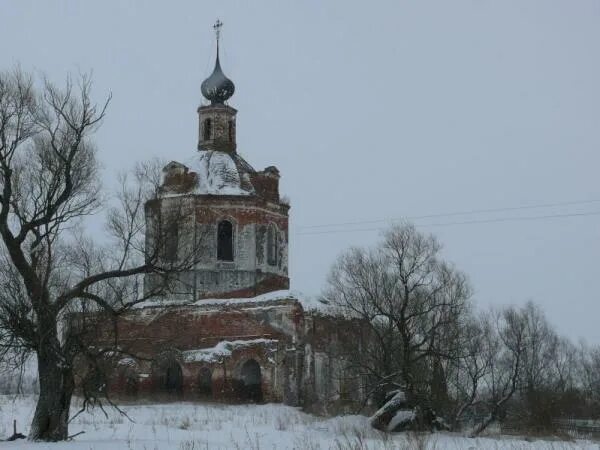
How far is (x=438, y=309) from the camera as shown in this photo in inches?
1174

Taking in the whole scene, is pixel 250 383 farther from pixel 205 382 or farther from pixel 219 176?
pixel 219 176

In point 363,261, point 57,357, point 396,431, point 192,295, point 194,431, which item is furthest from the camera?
point 192,295

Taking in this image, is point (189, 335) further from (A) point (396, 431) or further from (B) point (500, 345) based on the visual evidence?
(B) point (500, 345)

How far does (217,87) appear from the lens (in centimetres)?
3856

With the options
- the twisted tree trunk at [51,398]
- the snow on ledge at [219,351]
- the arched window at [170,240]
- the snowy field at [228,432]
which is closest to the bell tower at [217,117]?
the snow on ledge at [219,351]

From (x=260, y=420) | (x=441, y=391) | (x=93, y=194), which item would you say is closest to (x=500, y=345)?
(x=441, y=391)

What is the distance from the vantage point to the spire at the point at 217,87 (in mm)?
38594

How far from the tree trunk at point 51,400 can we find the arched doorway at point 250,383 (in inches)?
683

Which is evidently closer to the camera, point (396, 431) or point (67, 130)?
point (67, 130)

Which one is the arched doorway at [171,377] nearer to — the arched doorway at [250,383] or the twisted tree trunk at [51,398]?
the arched doorway at [250,383]

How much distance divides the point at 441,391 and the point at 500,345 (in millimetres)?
20623

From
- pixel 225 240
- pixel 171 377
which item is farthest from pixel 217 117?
pixel 171 377

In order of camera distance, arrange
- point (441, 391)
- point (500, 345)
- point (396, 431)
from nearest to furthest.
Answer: point (396, 431), point (441, 391), point (500, 345)

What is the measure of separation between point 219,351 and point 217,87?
12218 mm
